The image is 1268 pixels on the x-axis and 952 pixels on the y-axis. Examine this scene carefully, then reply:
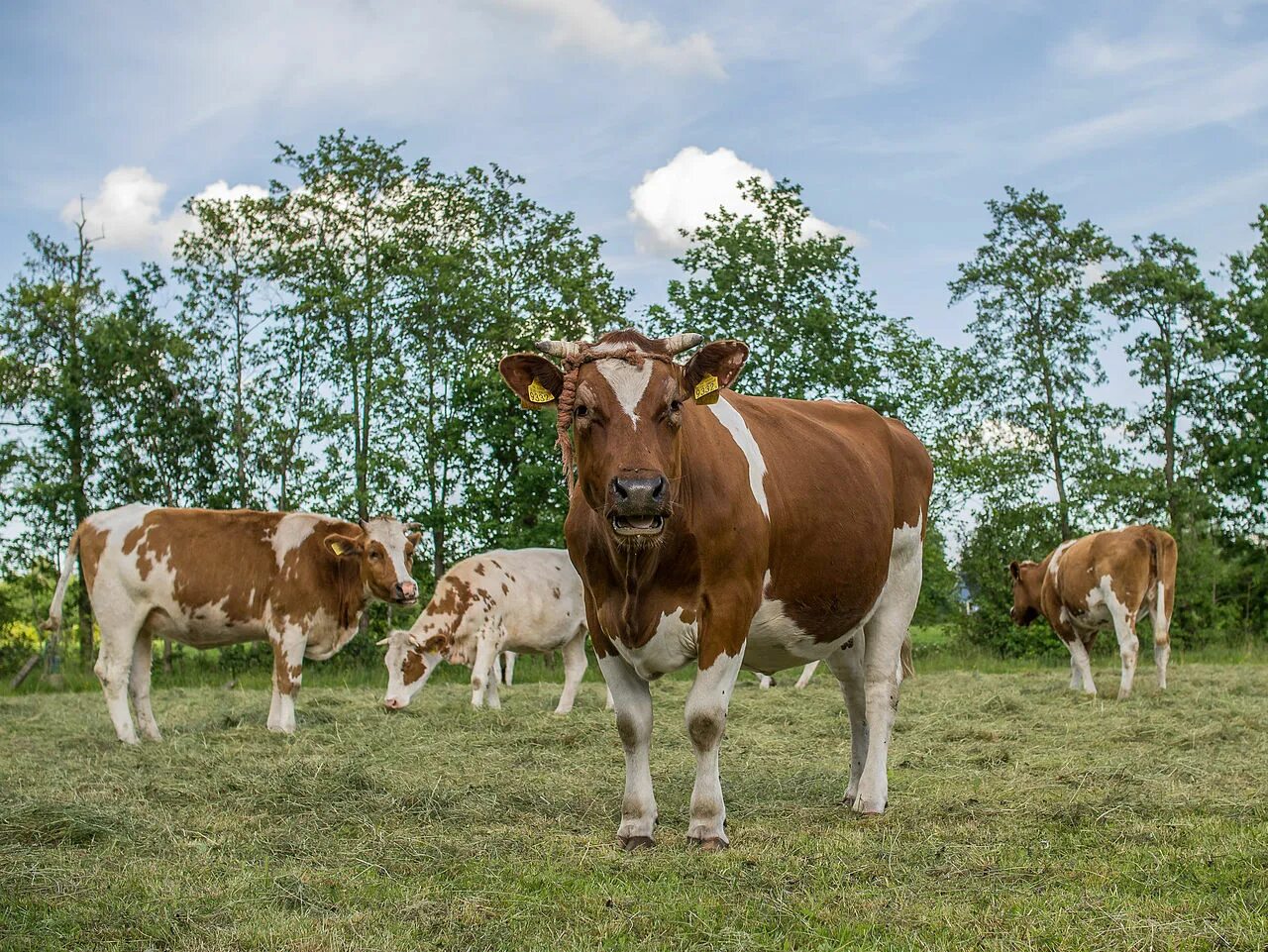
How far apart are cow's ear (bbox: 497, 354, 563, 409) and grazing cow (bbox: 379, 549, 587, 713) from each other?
7.25m

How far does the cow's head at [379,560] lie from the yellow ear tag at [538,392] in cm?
620

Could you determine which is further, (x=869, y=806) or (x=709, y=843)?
(x=869, y=806)

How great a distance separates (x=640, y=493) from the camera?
195 inches

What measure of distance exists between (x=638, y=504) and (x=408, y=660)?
832cm

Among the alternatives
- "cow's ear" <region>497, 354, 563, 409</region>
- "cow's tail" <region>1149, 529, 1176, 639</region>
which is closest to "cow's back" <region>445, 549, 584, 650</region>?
"cow's tail" <region>1149, 529, 1176, 639</region>

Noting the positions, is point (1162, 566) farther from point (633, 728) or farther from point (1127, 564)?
point (633, 728)

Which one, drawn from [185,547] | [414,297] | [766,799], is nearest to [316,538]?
A: [185,547]

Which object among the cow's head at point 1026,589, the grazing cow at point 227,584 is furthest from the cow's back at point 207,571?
the cow's head at point 1026,589

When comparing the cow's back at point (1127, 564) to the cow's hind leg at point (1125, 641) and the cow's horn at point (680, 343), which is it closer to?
the cow's hind leg at point (1125, 641)

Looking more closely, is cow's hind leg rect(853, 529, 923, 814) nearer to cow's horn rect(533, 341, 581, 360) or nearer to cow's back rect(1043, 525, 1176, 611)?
cow's horn rect(533, 341, 581, 360)

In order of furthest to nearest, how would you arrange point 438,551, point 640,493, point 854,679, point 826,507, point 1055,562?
point 438,551, point 1055,562, point 854,679, point 826,507, point 640,493

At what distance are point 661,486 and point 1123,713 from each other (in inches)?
309

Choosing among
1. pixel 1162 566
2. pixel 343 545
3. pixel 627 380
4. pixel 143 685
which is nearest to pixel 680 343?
pixel 627 380

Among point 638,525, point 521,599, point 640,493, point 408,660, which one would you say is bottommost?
point 408,660
